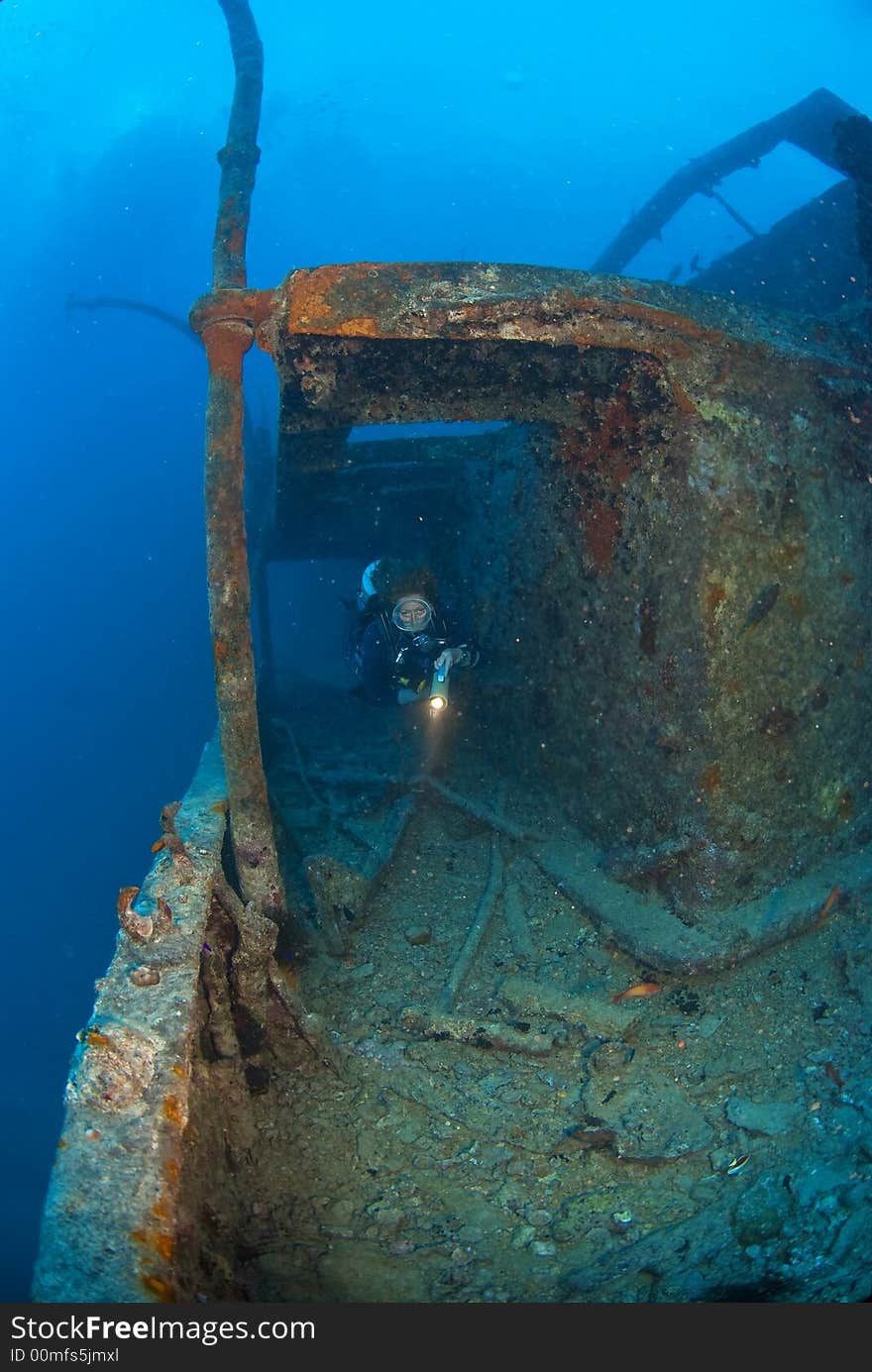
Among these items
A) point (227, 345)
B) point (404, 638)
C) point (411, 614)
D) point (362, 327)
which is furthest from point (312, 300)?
point (404, 638)

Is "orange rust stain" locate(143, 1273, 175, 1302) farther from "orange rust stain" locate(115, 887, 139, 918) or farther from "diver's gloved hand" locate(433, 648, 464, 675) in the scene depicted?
"diver's gloved hand" locate(433, 648, 464, 675)

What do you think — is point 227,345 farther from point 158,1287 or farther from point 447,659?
point 158,1287

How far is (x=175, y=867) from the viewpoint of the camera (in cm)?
322

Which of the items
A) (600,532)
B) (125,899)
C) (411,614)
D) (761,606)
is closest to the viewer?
(125,899)

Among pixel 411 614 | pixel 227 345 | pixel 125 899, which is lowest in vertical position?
pixel 125 899

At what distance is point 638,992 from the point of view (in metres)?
3.73

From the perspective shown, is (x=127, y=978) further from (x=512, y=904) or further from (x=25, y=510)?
(x=25, y=510)

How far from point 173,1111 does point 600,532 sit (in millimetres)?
3400

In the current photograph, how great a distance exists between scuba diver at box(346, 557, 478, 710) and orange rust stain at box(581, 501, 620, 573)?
1464 millimetres

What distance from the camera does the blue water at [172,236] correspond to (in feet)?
60.0

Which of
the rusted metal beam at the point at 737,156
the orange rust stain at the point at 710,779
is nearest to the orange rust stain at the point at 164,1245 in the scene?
the orange rust stain at the point at 710,779

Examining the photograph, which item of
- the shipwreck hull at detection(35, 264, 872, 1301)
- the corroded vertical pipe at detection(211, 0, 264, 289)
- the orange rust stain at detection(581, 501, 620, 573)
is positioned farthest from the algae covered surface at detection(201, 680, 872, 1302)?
the corroded vertical pipe at detection(211, 0, 264, 289)

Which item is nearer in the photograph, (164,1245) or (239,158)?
(164,1245)

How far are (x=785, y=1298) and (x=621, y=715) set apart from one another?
2587mm
